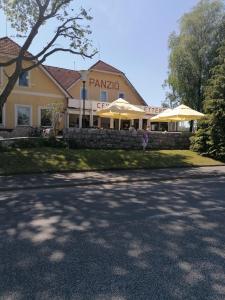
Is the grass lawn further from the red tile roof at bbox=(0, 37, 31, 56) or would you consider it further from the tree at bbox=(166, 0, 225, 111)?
the tree at bbox=(166, 0, 225, 111)

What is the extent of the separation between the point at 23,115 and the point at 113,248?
28319mm

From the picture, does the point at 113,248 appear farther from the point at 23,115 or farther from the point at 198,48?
the point at 198,48

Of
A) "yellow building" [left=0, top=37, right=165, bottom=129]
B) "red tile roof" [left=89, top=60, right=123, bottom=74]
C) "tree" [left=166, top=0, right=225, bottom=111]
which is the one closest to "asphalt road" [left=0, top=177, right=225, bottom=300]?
"yellow building" [left=0, top=37, right=165, bottom=129]

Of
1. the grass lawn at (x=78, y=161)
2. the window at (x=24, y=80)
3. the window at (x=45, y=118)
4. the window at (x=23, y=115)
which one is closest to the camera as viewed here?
the grass lawn at (x=78, y=161)

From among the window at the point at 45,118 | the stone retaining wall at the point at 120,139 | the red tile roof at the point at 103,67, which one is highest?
the red tile roof at the point at 103,67

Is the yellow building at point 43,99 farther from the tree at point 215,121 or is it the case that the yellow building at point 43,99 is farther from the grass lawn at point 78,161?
the grass lawn at point 78,161

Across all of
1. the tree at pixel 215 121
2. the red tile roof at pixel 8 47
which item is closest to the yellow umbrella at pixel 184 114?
the tree at pixel 215 121

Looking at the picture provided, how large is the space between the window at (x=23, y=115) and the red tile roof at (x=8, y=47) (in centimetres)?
443

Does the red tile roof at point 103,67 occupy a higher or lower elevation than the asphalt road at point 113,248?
higher

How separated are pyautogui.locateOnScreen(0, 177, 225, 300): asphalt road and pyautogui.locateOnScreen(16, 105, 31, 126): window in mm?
23563

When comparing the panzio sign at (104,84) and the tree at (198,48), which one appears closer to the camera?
the tree at (198,48)

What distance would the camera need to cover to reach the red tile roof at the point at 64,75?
37.8 meters

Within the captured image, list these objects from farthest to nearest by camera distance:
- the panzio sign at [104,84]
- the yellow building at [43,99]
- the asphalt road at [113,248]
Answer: the panzio sign at [104,84], the yellow building at [43,99], the asphalt road at [113,248]

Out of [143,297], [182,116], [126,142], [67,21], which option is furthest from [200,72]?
[143,297]
